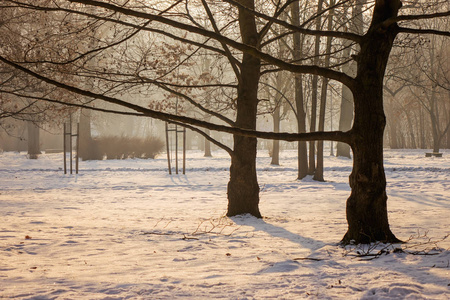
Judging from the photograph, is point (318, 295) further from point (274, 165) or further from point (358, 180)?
point (274, 165)

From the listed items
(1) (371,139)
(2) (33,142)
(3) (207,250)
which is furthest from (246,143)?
(2) (33,142)

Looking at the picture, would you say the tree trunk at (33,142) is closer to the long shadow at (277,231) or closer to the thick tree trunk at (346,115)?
the thick tree trunk at (346,115)

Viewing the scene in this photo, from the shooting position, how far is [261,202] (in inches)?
427

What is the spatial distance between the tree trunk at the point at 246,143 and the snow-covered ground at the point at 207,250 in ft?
1.31

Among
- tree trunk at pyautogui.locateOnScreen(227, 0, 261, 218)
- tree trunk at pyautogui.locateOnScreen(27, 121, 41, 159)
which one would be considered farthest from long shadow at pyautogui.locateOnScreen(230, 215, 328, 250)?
tree trunk at pyautogui.locateOnScreen(27, 121, 41, 159)

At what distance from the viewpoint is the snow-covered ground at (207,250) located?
3.71 metres

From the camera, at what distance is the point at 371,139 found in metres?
5.16

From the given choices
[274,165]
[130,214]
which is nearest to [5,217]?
[130,214]

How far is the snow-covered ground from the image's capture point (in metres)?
3.71

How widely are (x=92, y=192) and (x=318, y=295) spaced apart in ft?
34.5

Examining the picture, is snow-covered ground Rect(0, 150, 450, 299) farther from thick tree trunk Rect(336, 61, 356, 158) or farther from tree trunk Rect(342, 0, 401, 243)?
thick tree trunk Rect(336, 61, 356, 158)

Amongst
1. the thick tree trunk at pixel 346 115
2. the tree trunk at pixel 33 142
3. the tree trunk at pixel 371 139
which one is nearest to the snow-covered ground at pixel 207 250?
the tree trunk at pixel 371 139

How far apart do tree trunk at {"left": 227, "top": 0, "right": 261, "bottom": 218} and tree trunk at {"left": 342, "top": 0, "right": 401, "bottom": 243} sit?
115 inches

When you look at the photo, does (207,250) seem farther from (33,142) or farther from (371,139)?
(33,142)
